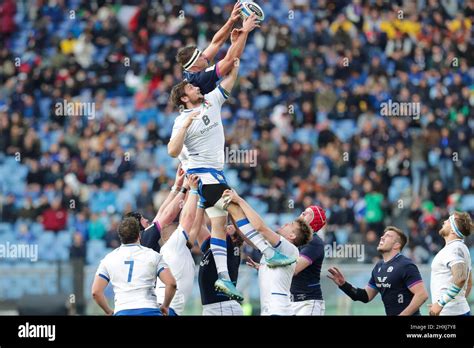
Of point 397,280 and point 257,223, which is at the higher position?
point 257,223

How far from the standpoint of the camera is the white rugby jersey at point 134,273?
10.1 m

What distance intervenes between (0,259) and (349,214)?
18.1ft

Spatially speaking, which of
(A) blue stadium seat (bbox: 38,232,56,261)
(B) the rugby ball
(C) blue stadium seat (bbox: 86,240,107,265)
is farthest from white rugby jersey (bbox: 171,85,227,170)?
(A) blue stadium seat (bbox: 38,232,56,261)

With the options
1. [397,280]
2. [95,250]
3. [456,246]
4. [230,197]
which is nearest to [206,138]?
[230,197]

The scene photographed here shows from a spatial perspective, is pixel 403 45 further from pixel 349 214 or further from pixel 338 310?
pixel 338 310

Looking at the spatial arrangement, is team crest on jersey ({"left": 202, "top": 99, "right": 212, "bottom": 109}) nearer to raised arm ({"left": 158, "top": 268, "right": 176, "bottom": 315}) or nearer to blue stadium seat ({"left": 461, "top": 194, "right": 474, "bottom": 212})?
raised arm ({"left": 158, "top": 268, "right": 176, "bottom": 315})

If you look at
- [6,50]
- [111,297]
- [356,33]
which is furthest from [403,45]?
[111,297]

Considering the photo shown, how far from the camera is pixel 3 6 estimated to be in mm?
23062

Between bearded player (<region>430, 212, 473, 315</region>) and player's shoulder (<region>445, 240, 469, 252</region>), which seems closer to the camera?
bearded player (<region>430, 212, 473, 315</region>)

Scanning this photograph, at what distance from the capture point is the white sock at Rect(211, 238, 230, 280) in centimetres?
1095

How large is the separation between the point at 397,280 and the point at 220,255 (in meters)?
1.68

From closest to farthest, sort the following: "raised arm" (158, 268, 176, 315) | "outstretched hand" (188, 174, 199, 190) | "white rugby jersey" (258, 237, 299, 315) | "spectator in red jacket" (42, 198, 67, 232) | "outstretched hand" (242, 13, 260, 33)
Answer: "raised arm" (158, 268, 176, 315) < "white rugby jersey" (258, 237, 299, 315) < "outstretched hand" (188, 174, 199, 190) < "outstretched hand" (242, 13, 260, 33) < "spectator in red jacket" (42, 198, 67, 232)

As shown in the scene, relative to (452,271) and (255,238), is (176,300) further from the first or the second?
(452,271)

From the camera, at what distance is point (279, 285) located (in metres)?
10.7
